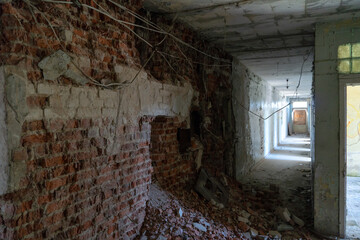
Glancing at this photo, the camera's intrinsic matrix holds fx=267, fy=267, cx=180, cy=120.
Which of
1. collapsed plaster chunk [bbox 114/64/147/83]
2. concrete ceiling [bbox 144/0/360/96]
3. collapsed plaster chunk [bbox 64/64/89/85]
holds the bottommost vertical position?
collapsed plaster chunk [bbox 64/64/89/85]

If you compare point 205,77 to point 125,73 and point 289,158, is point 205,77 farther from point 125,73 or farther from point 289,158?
point 289,158

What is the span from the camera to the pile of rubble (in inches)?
108

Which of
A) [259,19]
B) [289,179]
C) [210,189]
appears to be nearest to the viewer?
[259,19]

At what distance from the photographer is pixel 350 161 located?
692 cm

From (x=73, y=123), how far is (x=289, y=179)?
5.67 metres

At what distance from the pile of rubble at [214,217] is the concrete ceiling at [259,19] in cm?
224

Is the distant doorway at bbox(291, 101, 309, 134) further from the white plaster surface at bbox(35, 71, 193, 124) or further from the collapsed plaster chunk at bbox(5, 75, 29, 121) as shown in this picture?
the collapsed plaster chunk at bbox(5, 75, 29, 121)

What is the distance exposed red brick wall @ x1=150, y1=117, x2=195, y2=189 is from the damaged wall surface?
45 cm

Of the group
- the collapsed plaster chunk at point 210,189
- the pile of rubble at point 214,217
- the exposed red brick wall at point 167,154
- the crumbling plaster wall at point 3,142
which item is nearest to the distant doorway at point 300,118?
the pile of rubble at point 214,217

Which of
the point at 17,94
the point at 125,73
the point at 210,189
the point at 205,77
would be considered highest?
the point at 205,77

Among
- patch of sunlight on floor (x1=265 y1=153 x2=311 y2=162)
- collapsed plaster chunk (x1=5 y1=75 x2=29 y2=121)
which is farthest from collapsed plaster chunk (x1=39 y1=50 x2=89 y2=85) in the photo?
patch of sunlight on floor (x1=265 y1=153 x2=311 y2=162)

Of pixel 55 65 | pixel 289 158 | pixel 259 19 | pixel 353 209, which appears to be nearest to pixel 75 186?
pixel 55 65

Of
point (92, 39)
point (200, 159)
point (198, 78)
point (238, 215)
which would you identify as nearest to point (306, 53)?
point (198, 78)

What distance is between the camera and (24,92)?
161cm
